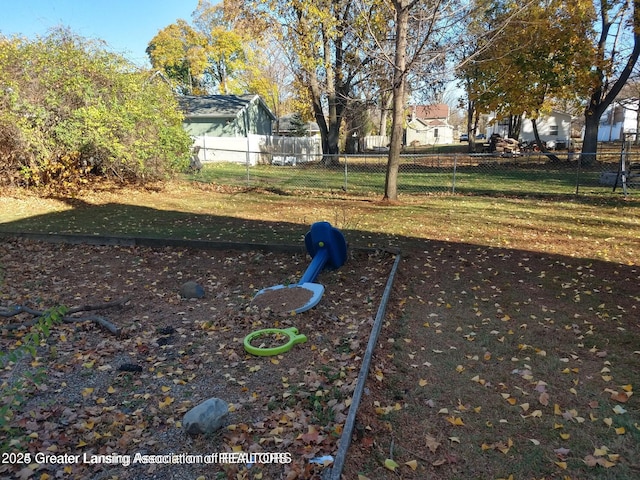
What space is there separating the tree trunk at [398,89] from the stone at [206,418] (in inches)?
352

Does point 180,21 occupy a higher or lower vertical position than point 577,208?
higher

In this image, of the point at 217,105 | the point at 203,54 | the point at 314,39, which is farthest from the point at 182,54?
the point at 314,39

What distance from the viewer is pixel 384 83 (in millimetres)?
16250

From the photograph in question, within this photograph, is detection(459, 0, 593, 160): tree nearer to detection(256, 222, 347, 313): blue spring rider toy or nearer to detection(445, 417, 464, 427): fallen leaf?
detection(256, 222, 347, 313): blue spring rider toy

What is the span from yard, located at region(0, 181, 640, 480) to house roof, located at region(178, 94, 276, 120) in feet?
67.4

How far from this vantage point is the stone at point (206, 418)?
284 centimetres

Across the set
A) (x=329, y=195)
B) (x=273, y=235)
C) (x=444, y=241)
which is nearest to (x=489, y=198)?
(x=329, y=195)

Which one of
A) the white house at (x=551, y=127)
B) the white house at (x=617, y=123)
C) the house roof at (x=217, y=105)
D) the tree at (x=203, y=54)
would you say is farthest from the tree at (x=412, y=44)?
the white house at (x=617, y=123)

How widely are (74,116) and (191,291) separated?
811 cm

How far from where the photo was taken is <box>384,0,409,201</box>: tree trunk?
968 centimetres

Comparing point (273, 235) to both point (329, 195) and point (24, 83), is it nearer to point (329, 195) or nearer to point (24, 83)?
point (329, 195)

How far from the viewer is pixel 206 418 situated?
113 inches

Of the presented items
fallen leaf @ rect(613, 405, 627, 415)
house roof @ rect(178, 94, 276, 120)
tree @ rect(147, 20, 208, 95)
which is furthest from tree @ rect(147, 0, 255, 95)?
fallen leaf @ rect(613, 405, 627, 415)

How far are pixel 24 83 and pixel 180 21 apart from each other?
44.1 m
